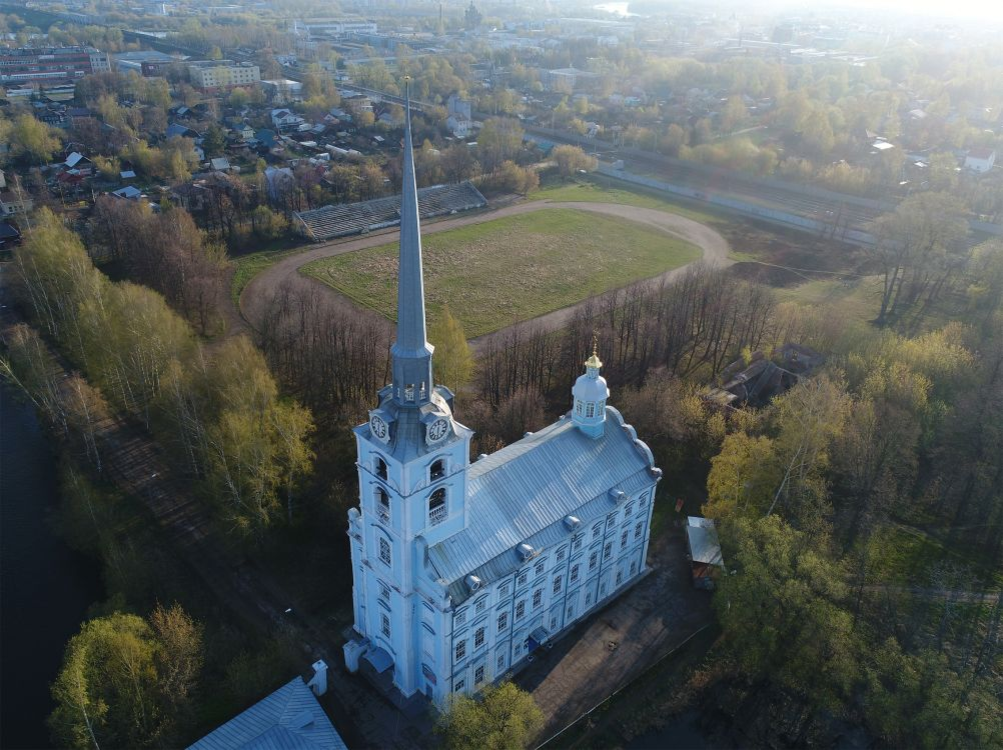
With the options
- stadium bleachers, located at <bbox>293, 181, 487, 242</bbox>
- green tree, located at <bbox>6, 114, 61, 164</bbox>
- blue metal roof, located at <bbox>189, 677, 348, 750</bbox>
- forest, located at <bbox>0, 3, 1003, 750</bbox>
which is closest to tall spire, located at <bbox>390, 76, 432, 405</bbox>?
forest, located at <bbox>0, 3, 1003, 750</bbox>

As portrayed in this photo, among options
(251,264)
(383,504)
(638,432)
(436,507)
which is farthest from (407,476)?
(251,264)

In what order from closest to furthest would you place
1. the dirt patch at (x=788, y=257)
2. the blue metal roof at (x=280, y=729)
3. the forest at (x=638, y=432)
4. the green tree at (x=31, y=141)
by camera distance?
the blue metal roof at (x=280, y=729)
the forest at (x=638, y=432)
the dirt patch at (x=788, y=257)
the green tree at (x=31, y=141)

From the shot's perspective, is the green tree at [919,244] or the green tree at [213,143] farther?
the green tree at [213,143]

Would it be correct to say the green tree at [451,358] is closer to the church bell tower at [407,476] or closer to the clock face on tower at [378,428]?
the church bell tower at [407,476]

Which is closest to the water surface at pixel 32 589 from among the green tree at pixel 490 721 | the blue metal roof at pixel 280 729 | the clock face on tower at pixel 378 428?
the blue metal roof at pixel 280 729

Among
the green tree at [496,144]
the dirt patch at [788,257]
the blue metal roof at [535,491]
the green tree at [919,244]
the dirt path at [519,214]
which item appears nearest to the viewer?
the blue metal roof at [535,491]

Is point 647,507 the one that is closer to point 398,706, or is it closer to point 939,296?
point 398,706

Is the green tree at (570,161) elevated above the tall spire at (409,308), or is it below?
below
